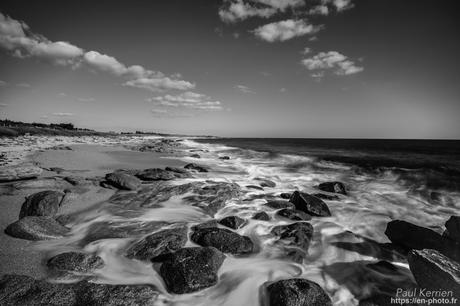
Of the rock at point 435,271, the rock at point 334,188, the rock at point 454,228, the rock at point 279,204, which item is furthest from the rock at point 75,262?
the rock at point 334,188

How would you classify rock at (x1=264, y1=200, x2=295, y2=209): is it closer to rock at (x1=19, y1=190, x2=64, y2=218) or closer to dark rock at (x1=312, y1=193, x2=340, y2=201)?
dark rock at (x1=312, y1=193, x2=340, y2=201)

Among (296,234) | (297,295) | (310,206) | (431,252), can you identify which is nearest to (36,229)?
(297,295)

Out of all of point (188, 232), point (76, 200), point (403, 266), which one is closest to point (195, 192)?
point (188, 232)

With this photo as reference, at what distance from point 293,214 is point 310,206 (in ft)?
2.86

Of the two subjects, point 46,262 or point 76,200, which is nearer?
point 46,262

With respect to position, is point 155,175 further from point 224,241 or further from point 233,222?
point 224,241

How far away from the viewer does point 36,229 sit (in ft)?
15.2

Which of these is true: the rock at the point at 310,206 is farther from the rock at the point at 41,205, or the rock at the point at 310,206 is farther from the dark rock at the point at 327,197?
the rock at the point at 41,205

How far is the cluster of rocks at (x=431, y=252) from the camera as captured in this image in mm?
3242

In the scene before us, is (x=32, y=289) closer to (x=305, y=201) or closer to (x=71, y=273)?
(x=71, y=273)

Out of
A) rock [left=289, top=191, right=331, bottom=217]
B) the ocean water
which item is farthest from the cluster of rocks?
rock [left=289, top=191, right=331, bottom=217]

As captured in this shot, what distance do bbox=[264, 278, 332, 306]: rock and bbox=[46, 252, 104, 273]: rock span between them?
3136mm

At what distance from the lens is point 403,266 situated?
4570 millimetres

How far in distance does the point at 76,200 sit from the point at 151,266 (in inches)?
170
